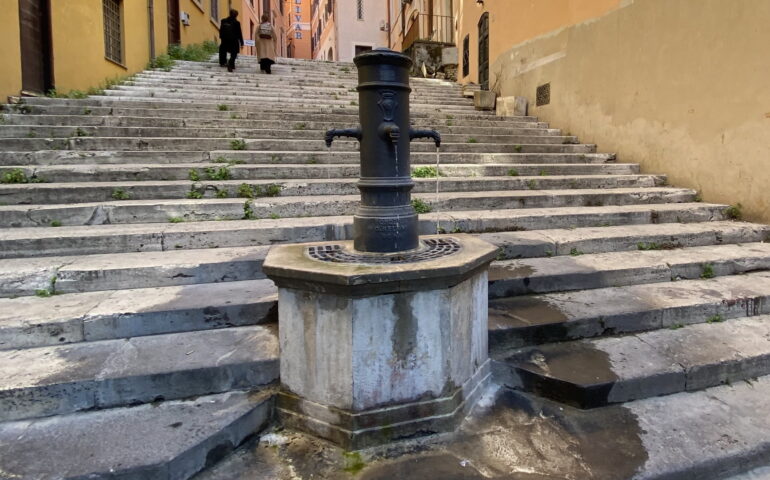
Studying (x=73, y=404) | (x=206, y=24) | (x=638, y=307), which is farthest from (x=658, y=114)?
(x=206, y=24)

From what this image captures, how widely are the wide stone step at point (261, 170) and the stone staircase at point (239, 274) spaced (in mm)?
24

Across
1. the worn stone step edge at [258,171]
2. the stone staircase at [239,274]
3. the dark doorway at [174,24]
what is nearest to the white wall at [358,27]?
the dark doorway at [174,24]

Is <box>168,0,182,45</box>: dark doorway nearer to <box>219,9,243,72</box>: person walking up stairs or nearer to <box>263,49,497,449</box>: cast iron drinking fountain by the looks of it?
<box>219,9,243,72</box>: person walking up stairs

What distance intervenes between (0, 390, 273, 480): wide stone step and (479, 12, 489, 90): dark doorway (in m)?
10.4

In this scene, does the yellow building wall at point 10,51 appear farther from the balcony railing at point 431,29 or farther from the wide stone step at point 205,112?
the balcony railing at point 431,29

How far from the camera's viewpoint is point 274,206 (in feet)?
14.7

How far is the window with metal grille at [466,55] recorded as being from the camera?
1267 cm

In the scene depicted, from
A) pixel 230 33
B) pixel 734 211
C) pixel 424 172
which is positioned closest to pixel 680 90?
pixel 734 211

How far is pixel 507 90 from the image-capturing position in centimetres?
998

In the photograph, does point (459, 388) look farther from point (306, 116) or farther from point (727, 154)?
point (306, 116)

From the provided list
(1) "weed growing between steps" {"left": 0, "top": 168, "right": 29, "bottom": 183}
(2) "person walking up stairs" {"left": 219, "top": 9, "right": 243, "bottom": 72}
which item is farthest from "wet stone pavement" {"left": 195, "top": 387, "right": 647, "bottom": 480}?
Answer: (2) "person walking up stairs" {"left": 219, "top": 9, "right": 243, "bottom": 72}

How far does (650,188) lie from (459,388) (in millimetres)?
4640

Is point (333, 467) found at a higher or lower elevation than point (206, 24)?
lower

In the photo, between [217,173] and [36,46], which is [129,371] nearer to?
[217,173]
